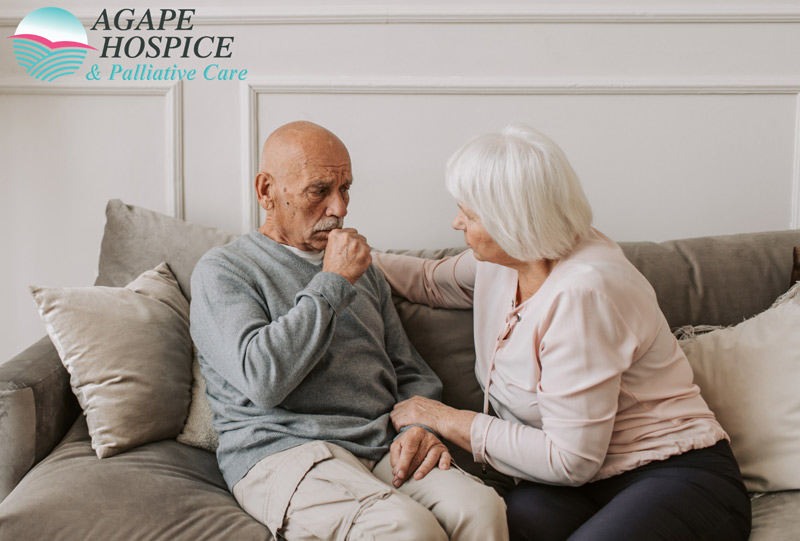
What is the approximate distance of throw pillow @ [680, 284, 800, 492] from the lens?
151cm

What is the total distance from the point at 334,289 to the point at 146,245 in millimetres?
756

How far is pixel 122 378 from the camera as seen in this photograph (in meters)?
1.51

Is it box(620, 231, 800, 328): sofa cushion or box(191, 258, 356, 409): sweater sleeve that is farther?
box(620, 231, 800, 328): sofa cushion

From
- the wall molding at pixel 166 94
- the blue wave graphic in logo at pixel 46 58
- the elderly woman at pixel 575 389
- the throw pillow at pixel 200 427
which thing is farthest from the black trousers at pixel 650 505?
the blue wave graphic in logo at pixel 46 58

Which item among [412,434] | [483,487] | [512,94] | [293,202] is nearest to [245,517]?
Answer: [412,434]

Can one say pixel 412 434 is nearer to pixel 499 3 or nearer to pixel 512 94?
pixel 512 94

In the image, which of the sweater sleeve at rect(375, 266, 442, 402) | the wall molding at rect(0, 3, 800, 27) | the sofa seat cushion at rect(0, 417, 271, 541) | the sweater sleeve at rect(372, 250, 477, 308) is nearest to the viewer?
the sofa seat cushion at rect(0, 417, 271, 541)

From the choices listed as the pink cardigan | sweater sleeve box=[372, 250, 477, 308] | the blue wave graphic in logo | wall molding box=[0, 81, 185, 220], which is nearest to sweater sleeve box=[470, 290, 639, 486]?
the pink cardigan

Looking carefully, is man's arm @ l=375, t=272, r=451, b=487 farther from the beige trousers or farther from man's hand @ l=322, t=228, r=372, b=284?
man's hand @ l=322, t=228, r=372, b=284

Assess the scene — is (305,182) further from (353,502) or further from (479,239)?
(353,502)

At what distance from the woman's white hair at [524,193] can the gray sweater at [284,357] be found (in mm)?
349

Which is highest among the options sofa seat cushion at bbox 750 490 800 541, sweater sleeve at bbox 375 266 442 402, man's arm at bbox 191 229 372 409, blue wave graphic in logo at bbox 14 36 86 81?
blue wave graphic in logo at bbox 14 36 86 81

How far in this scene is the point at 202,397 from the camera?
5.35 feet

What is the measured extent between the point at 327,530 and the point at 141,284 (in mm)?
858
